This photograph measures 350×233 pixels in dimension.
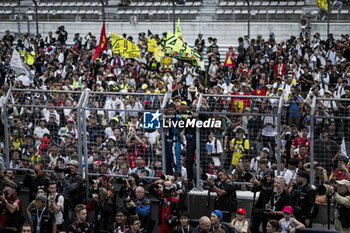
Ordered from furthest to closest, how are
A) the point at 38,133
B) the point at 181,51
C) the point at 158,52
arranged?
the point at 158,52, the point at 181,51, the point at 38,133

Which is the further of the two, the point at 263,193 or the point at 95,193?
the point at 95,193

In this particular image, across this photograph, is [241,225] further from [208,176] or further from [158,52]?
[158,52]

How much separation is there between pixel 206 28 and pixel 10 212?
22.2 meters

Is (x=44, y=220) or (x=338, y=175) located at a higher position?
(x=338, y=175)

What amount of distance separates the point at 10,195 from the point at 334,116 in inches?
249

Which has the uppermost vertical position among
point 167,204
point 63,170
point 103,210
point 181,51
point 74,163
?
point 181,51

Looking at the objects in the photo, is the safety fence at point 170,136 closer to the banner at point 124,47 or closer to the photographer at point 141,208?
the photographer at point 141,208

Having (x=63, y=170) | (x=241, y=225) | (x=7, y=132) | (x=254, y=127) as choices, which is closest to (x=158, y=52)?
(x=7, y=132)

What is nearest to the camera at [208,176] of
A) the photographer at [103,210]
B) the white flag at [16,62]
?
the photographer at [103,210]

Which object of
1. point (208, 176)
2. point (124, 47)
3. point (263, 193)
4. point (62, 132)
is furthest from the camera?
point (124, 47)

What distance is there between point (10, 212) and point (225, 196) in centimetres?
410

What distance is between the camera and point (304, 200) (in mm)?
10602

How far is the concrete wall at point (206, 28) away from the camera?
30.8 meters

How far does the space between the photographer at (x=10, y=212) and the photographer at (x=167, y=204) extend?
2672mm
